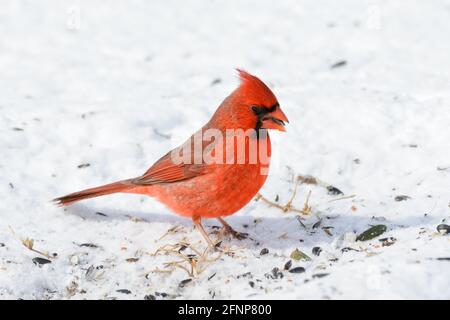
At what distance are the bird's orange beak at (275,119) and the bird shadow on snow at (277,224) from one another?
0.69 metres

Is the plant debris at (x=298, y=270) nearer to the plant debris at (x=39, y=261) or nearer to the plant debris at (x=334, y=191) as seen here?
the plant debris at (x=334, y=191)

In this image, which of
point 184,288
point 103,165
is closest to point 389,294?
point 184,288

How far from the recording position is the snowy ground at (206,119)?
12.8 feet

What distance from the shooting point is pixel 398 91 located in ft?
20.0

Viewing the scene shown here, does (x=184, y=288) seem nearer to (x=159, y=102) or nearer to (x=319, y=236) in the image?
(x=319, y=236)

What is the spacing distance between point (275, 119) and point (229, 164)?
38cm

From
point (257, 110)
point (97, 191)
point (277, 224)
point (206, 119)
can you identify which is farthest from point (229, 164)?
point (206, 119)

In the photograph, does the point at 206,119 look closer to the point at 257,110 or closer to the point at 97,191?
the point at 97,191

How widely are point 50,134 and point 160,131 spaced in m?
0.83

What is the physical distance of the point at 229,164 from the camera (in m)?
4.17

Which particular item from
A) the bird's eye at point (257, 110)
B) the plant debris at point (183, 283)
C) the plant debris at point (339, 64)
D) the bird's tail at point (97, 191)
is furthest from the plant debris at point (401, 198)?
the plant debris at point (339, 64)

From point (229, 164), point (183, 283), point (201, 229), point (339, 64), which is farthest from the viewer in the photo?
point (339, 64)

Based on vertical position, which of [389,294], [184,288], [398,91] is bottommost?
[184,288]

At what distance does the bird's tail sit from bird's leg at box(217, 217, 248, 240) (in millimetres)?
616
